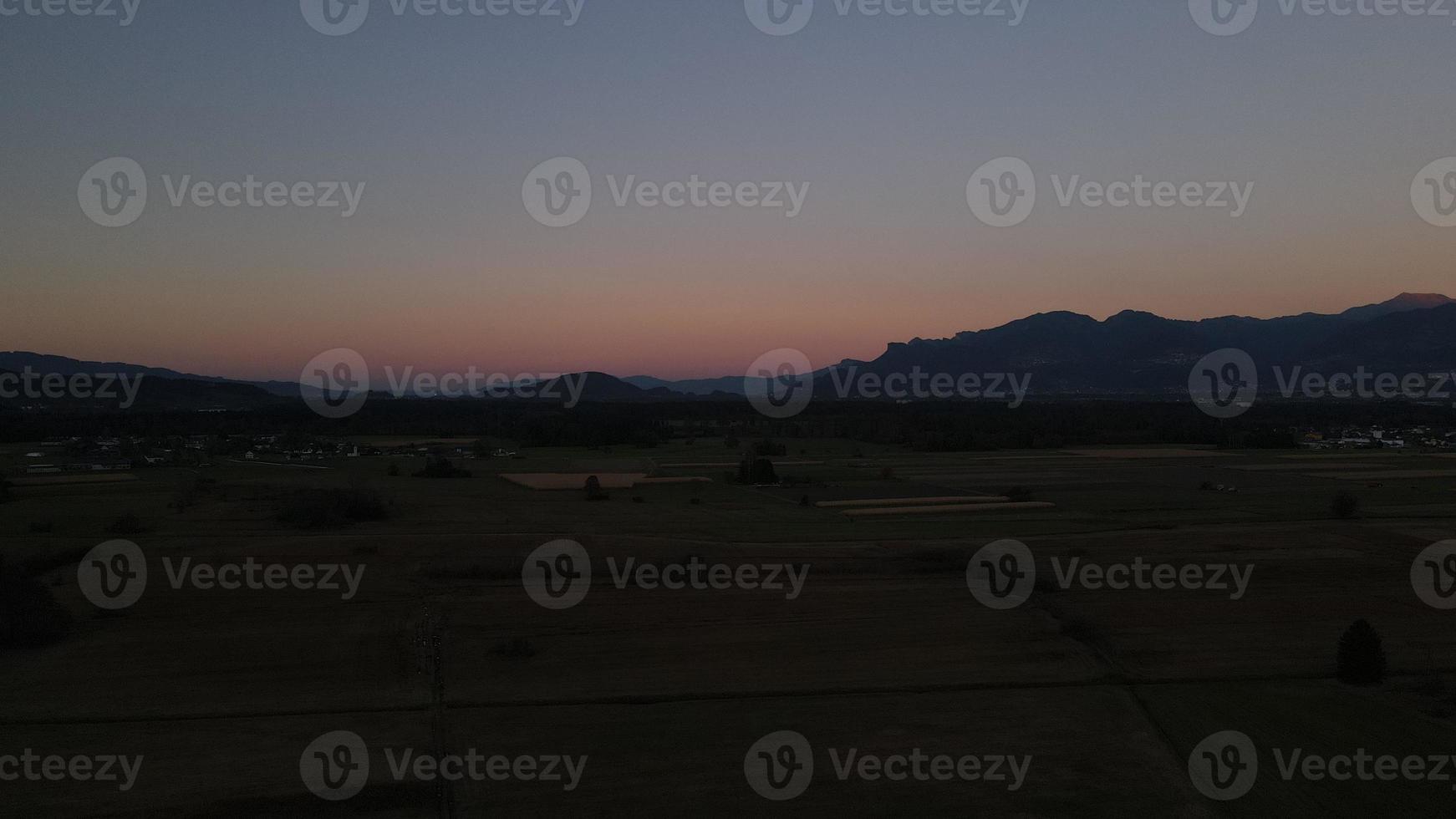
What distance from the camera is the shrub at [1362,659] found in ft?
69.1

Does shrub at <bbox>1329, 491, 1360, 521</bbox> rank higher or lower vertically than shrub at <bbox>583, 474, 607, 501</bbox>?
lower

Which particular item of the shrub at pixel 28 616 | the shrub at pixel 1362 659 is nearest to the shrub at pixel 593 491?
the shrub at pixel 28 616

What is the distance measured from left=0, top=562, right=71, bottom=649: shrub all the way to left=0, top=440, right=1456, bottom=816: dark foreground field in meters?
0.73

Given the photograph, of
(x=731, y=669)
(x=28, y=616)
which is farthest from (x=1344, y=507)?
(x=28, y=616)

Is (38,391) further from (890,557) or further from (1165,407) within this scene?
(1165,407)

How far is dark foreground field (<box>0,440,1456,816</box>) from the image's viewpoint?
15.9 meters

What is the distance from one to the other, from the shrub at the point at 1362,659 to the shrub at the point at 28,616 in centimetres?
3179

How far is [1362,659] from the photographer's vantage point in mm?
21141

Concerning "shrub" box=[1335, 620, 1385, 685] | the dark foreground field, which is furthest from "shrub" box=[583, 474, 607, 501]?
"shrub" box=[1335, 620, 1385, 685]

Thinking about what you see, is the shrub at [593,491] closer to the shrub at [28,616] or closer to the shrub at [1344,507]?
the shrub at [28,616]

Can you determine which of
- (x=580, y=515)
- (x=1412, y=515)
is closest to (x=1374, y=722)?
(x=1412, y=515)

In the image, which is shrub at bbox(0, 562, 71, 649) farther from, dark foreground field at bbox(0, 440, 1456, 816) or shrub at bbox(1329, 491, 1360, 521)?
shrub at bbox(1329, 491, 1360, 521)

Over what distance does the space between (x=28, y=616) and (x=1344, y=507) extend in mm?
49525

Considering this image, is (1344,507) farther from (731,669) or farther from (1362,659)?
(731,669)
